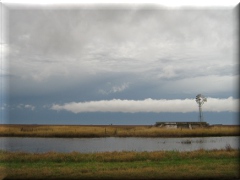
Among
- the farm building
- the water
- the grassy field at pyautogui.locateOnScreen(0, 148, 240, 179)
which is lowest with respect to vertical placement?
the water

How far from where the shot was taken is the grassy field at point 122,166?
11.0 m

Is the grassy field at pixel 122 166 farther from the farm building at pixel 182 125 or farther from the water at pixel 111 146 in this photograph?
the farm building at pixel 182 125

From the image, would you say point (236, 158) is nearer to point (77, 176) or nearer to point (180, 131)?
point (77, 176)

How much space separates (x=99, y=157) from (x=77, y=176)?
3840mm

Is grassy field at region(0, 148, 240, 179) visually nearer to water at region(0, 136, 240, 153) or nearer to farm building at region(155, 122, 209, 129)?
water at region(0, 136, 240, 153)

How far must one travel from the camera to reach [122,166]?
12492mm

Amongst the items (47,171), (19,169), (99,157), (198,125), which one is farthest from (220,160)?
(198,125)

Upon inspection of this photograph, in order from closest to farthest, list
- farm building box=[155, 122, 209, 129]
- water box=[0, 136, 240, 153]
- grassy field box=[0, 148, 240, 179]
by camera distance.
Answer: grassy field box=[0, 148, 240, 179] < water box=[0, 136, 240, 153] < farm building box=[155, 122, 209, 129]

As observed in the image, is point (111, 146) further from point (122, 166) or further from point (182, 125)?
point (182, 125)

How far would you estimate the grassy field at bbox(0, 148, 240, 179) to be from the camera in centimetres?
1098

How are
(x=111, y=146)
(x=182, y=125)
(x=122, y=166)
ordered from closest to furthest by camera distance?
(x=122, y=166), (x=111, y=146), (x=182, y=125)

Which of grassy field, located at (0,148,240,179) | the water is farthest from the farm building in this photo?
grassy field, located at (0,148,240,179)

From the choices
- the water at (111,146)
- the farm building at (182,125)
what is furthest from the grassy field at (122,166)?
the farm building at (182,125)

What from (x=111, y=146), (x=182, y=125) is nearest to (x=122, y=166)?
(x=111, y=146)
